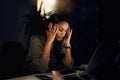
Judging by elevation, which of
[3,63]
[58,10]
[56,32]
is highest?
[58,10]

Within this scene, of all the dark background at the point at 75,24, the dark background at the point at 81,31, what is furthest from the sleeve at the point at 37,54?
the dark background at the point at 75,24

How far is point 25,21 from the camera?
423 cm

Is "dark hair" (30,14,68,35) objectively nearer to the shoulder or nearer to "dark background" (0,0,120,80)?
the shoulder

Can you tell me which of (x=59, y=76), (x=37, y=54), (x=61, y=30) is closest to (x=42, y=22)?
(x=61, y=30)

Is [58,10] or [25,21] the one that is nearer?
[58,10]

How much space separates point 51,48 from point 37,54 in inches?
10.7

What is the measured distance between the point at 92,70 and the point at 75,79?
139 millimetres

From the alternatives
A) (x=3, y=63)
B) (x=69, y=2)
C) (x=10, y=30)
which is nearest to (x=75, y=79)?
(x=69, y=2)

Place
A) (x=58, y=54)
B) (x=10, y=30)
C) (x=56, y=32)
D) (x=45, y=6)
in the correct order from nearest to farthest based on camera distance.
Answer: (x=56, y=32)
(x=58, y=54)
(x=10, y=30)
(x=45, y=6)

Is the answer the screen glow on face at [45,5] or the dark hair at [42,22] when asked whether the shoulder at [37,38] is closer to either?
the dark hair at [42,22]

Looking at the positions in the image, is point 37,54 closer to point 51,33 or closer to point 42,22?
point 51,33

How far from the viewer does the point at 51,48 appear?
10.4 feet

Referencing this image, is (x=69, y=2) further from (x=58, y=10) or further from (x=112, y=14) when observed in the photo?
(x=112, y=14)

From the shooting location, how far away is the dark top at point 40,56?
2.83 m
